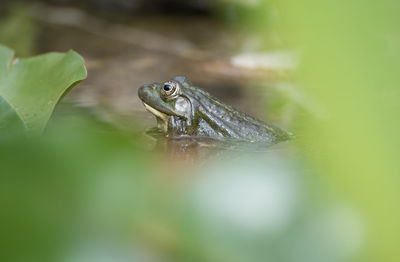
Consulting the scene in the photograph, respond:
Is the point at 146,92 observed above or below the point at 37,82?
above

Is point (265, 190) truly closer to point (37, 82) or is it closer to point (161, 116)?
point (37, 82)

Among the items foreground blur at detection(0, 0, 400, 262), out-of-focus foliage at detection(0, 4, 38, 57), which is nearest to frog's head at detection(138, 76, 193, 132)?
out-of-focus foliage at detection(0, 4, 38, 57)

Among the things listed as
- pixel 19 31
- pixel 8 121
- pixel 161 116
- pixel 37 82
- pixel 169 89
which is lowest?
pixel 8 121

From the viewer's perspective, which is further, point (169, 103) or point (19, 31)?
point (19, 31)

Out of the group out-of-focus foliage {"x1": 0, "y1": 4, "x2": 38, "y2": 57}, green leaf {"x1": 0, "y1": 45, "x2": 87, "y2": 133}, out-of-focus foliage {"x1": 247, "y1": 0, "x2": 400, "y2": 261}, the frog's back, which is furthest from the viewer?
out-of-focus foliage {"x1": 0, "y1": 4, "x2": 38, "y2": 57}

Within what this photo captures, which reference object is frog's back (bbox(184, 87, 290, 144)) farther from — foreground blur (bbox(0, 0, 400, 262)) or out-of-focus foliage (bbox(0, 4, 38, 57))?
foreground blur (bbox(0, 0, 400, 262))

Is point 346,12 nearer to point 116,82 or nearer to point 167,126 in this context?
point 167,126

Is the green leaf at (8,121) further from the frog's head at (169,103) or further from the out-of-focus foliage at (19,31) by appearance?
the out-of-focus foliage at (19,31)

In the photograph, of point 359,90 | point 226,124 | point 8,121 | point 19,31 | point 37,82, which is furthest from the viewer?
point 19,31

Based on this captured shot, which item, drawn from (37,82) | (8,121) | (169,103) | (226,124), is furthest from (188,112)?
(8,121)
